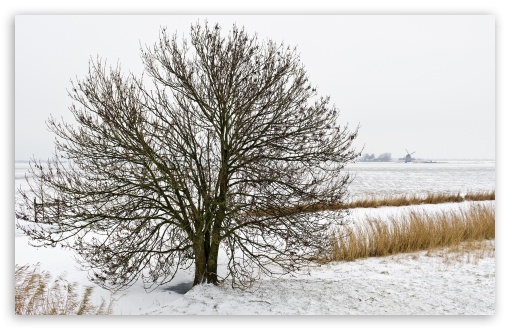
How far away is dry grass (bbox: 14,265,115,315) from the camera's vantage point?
5000mm

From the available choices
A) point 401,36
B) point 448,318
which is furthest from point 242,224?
point 401,36

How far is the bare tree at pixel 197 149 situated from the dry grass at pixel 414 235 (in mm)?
3224

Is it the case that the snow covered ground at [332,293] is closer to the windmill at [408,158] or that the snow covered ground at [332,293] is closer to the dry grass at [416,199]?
the windmill at [408,158]

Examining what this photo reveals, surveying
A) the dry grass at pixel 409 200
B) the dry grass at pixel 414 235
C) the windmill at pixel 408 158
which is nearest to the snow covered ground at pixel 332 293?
the dry grass at pixel 414 235

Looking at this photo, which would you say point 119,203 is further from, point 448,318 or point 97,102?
point 448,318

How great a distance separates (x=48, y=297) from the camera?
5316 millimetres

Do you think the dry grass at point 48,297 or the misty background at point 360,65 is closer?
the dry grass at point 48,297

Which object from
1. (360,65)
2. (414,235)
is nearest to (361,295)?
(360,65)

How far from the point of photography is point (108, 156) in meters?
5.23

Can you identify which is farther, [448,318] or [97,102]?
[97,102]

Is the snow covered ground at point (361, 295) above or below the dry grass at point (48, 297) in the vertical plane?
below

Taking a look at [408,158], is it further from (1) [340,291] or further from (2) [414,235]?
(2) [414,235]

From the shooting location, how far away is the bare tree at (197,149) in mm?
5172

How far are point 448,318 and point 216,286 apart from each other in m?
3.10
